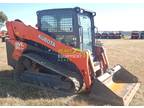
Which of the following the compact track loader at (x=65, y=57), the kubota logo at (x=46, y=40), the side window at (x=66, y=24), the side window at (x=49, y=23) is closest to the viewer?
the compact track loader at (x=65, y=57)

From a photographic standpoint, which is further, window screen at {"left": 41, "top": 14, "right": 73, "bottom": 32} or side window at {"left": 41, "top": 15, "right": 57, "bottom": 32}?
side window at {"left": 41, "top": 15, "right": 57, "bottom": 32}

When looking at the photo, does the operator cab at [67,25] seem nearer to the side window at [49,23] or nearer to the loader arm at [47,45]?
the side window at [49,23]

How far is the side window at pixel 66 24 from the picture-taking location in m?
9.52

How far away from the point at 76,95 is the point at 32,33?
2.36 metres

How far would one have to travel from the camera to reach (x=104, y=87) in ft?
27.5

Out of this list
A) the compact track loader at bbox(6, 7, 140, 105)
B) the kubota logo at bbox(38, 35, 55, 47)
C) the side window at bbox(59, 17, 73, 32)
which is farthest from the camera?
the side window at bbox(59, 17, 73, 32)

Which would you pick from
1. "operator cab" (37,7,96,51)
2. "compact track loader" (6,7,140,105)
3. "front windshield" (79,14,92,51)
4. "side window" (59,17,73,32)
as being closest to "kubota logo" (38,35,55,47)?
"compact track loader" (6,7,140,105)

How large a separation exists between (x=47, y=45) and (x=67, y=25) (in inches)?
32.1

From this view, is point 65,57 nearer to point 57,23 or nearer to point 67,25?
point 67,25

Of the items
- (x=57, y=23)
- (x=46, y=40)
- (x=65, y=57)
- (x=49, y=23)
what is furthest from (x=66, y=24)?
(x=65, y=57)

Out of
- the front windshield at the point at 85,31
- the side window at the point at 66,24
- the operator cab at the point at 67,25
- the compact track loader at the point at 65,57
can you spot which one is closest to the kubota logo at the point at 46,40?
the compact track loader at the point at 65,57

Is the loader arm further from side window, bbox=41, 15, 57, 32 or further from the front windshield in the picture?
the front windshield

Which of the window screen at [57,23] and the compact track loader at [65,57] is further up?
the window screen at [57,23]

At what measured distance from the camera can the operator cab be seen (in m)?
9.46
